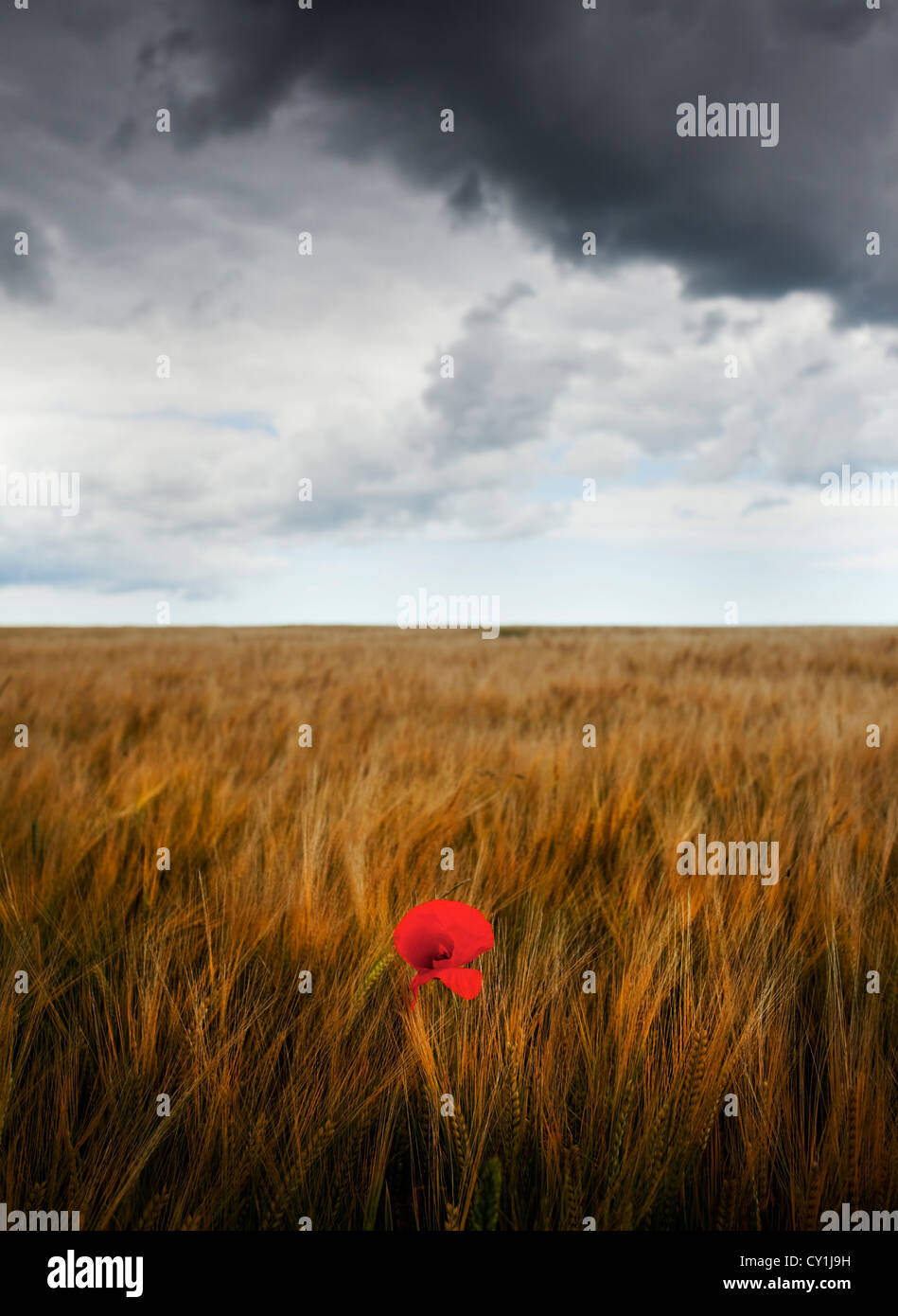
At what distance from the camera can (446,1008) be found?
123 centimetres

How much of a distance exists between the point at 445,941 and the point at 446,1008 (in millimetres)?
234

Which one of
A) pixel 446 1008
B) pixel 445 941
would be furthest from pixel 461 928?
pixel 446 1008

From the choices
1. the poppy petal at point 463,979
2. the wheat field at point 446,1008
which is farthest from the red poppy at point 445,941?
the wheat field at point 446,1008

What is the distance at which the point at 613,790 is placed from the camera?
2.64 m

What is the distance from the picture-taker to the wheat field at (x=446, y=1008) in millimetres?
944

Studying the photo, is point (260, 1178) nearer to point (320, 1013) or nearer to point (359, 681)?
point (320, 1013)

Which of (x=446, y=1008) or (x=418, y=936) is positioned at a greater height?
(x=418, y=936)

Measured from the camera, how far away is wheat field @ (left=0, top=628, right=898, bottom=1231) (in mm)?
944

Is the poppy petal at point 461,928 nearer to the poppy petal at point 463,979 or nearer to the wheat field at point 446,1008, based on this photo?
the poppy petal at point 463,979

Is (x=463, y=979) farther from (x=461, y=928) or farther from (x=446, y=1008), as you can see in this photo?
(x=446, y=1008)

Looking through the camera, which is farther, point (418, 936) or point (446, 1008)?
point (446, 1008)

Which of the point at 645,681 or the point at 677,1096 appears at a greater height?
the point at 645,681

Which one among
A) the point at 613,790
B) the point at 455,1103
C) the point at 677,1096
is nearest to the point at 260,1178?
the point at 455,1103
